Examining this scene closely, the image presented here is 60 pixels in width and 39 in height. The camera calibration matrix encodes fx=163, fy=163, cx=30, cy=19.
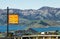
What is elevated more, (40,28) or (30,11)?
(30,11)

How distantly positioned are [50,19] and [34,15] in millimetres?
1495

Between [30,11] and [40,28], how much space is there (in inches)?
71.0

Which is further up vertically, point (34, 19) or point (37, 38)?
point (34, 19)

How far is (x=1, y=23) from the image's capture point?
13.0 metres

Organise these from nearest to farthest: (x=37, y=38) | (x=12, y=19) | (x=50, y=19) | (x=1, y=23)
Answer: (x=12, y=19), (x=37, y=38), (x=1, y=23), (x=50, y=19)

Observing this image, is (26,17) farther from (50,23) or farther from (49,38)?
(49,38)

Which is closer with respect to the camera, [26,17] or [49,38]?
[49,38]

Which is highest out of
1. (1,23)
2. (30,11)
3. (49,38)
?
(30,11)

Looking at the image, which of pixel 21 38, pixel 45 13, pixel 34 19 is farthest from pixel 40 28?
pixel 21 38

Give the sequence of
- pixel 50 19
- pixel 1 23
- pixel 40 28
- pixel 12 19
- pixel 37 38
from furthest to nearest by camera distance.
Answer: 1. pixel 50 19
2. pixel 40 28
3. pixel 1 23
4. pixel 37 38
5. pixel 12 19

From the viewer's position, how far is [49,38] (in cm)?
1173

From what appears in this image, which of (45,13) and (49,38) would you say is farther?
(45,13)

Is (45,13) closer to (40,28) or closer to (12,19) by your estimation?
(40,28)

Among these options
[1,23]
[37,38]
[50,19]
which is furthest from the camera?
[50,19]
